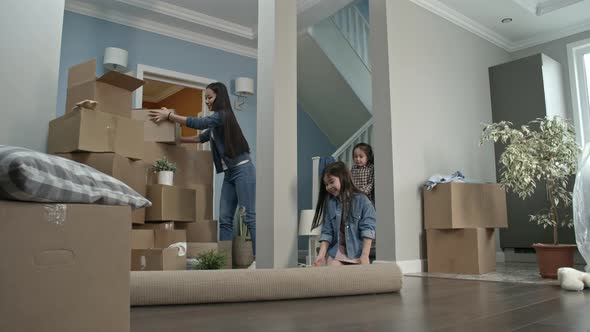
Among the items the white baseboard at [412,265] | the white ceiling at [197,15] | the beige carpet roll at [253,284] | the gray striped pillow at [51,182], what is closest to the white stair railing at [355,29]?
the white ceiling at [197,15]

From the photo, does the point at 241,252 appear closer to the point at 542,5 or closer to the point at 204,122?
the point at 204,122

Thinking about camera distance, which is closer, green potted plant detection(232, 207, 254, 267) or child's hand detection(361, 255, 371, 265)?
child's hand detection(361, 255, 371, 265)

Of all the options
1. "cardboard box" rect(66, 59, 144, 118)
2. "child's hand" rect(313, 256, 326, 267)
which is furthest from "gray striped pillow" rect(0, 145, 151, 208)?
"cardboard box" rect(66, 59, 144, 118)

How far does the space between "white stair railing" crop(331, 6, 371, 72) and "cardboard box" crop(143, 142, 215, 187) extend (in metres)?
2.34

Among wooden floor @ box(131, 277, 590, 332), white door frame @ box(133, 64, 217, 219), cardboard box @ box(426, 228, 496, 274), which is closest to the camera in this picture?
wooden floor @ box(131, 277, 590, 332)

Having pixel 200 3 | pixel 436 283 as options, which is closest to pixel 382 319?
pixel 436 283

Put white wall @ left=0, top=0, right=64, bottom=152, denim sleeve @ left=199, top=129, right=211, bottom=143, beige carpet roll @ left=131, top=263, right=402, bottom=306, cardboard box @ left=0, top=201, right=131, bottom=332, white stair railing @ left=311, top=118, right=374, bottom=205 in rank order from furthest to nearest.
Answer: white stair railing @ left=311, top=118, right=374, bottom=205 < denim sleeve @ left=199, top=129, right=211, bottom=143 < white wall @ left=0, top=0, right=64, bottom=152 < beige carpet roll @ left=131, top=263, right=402, bottom=306 < cardboard box @ left=0, top=201, right=131, bottom=332

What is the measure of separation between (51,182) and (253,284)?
1.13m

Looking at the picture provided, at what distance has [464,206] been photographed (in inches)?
128

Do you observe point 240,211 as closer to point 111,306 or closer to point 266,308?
point 266,308

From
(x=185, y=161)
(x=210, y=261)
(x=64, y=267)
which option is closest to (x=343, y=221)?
(x=210, y=261)

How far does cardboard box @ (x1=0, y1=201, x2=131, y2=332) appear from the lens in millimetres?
768

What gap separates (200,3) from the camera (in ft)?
15.0

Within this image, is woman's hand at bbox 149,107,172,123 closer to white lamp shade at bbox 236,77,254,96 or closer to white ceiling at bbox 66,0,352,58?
white ceiling at bbox 66,0,352,58
